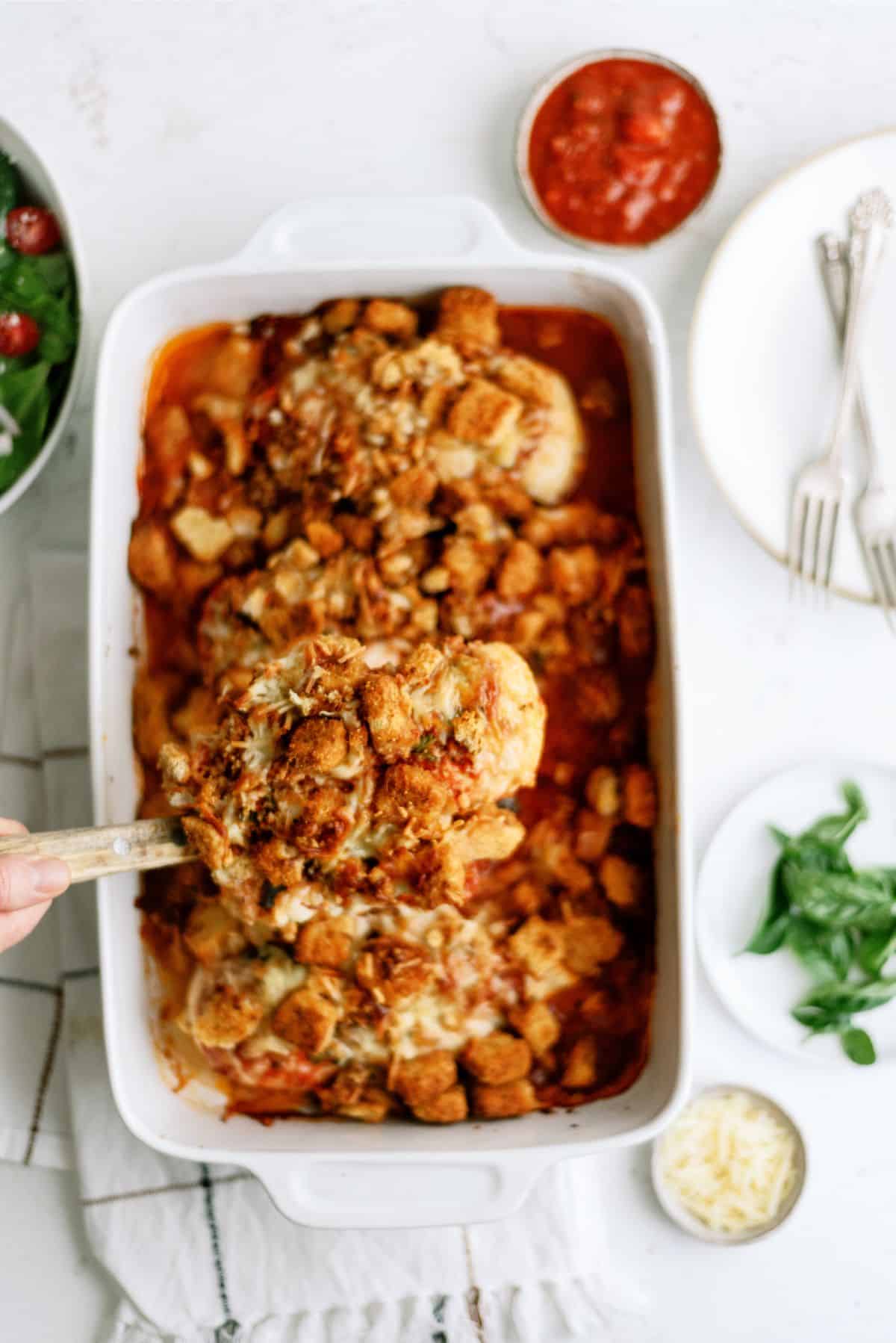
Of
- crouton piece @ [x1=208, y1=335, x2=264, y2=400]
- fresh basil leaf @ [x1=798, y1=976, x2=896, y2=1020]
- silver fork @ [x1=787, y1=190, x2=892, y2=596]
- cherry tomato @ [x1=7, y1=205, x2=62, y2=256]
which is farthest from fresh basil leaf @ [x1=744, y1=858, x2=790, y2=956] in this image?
cherry tomato @ [x1=7, y1=205, x2=62, y2=256]

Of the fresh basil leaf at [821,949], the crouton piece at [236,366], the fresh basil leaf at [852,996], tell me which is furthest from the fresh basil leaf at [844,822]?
the crouton piece at [236,366]

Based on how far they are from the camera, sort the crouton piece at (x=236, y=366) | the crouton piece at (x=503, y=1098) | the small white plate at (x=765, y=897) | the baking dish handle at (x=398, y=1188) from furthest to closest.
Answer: the small white plate at (x=765, y=897), the crouton piece at (x=236, y=366), the crouton piece at (x=503, y=1098), the baking dish handle at (x=398, y=1188)

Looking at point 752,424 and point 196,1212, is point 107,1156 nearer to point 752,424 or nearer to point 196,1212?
point 196,1212

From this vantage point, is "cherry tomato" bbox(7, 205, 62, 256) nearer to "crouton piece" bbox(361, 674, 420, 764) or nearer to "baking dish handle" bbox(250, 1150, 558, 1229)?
"crouton piece" bbox(361, 674, 420, 764)

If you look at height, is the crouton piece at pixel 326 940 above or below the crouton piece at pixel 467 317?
below

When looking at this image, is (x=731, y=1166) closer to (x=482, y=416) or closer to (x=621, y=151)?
(x=482, y=416)

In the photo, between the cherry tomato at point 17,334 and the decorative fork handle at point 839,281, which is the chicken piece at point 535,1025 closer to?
the decorative fork handle at point 839,281

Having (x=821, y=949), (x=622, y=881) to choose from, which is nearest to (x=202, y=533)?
(x=622, y=881)
